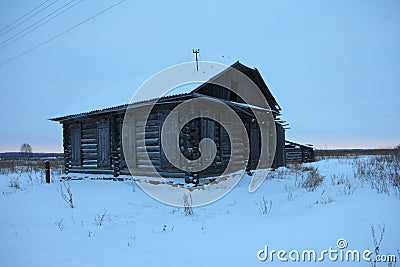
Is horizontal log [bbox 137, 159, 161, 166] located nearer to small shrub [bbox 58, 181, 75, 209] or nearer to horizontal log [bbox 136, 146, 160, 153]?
horizontal log [bbox 136, 146, 160, 153]

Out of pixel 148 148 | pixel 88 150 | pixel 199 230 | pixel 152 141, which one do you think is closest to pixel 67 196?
pixel 148 148

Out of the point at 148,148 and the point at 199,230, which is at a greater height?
the point at 148,148

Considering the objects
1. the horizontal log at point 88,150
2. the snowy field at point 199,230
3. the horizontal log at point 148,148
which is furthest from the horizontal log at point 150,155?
the horizontal log at point 88,150

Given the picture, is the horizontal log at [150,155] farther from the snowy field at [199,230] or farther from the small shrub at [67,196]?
the small shrub at [67,196]

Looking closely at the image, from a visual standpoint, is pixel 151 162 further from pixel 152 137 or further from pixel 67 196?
pixel 67 196

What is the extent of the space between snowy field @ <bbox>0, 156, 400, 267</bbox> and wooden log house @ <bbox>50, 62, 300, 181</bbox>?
2.82 m

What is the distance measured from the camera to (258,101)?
14.8 meters

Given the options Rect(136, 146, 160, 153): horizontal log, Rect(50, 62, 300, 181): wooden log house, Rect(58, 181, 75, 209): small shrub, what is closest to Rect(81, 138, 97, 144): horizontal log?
Rect(50, 62, 300, 181): wooden log house

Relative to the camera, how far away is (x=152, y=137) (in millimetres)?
10945

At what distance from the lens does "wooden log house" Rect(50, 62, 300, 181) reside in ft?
33.7

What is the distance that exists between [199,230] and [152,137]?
6262 mm

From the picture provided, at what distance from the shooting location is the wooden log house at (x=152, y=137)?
10.3 metres

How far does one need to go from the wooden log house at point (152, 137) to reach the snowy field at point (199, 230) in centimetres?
282

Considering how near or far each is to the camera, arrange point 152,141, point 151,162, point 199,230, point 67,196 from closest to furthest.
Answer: point 199,230
point 67,196
point 152,141
point 151,162
